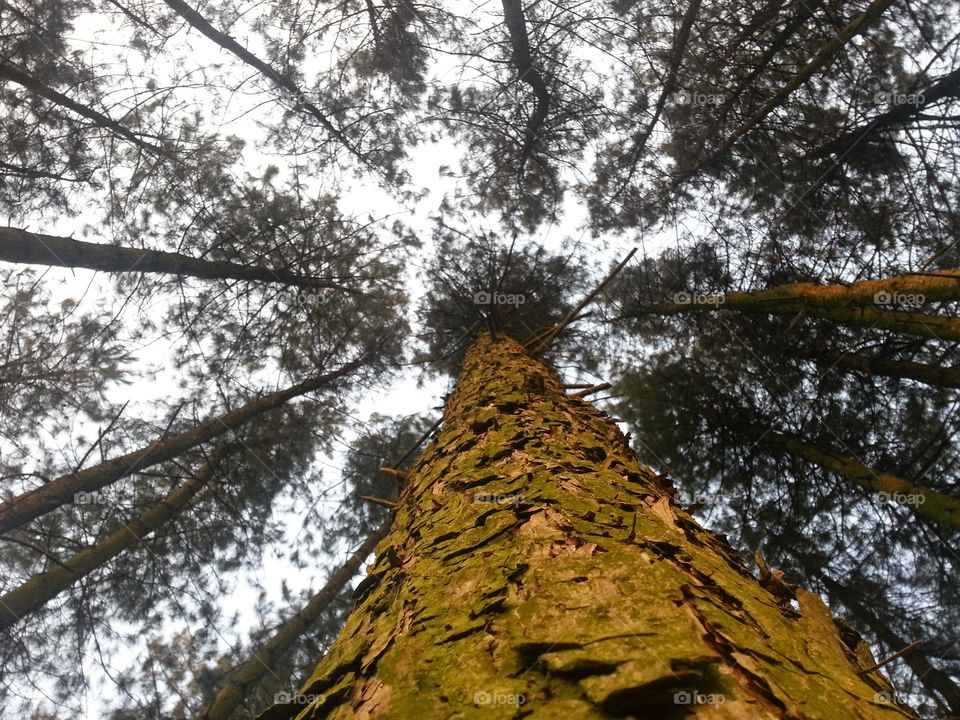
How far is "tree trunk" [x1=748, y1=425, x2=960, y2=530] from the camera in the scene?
4109 mm

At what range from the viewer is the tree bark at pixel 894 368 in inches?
186

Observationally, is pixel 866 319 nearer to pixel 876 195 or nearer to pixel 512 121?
pixel 876 195

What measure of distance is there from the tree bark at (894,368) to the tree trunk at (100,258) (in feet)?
19.2

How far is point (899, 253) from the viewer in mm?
5016

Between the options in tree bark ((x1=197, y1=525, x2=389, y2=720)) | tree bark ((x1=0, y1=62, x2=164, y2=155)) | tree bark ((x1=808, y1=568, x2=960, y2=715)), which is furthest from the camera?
tree bark ((x1=197, y1=525, x2=389, y2=720))

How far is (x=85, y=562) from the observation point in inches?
189

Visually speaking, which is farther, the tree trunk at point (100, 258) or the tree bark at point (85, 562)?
the tree bark at point (85, 562)

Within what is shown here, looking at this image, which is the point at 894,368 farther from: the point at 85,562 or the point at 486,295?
the point at 85,562

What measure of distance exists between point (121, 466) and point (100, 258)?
6.22 feet

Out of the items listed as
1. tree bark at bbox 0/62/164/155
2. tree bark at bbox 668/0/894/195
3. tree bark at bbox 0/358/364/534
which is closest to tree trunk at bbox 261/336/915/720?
tree bark at bbox 0/358/364/534

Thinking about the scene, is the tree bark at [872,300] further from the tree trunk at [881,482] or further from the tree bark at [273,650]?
the tree bark at [273,650]

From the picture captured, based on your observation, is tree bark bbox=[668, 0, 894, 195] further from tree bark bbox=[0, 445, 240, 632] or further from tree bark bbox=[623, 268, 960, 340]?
tree bark bbox=[0, 445, 240, 632]

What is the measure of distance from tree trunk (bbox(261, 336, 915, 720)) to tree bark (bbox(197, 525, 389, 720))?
10.4 ft

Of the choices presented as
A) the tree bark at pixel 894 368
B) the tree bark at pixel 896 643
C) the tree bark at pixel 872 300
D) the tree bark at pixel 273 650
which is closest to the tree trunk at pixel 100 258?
the tree bark at pixel 273 650
